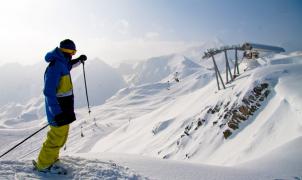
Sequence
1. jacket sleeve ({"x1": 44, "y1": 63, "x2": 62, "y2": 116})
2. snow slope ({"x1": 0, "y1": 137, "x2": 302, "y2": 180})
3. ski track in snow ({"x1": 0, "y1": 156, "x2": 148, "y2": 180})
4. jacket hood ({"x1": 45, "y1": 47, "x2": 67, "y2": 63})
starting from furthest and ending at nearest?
jacket hood ({"x1": 45, "y1": 47, "x2": 67, "y2": 63}) < jacket sleeve ({"x1": 44, "y1": 63, "x2": 62, "y2": 116}) < snow slope ({"x1": 0, "y1": 137, "x2": 302, "y2": 180}) < ski track in snow ({"x1": 0, "y1": 156, "x2": 148, "y2": 180})

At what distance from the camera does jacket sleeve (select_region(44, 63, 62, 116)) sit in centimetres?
584

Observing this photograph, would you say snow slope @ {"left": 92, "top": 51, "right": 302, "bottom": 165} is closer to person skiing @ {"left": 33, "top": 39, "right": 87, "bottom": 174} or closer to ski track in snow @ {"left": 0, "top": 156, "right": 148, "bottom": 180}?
ski track in snow @ {"left": 0, "top": 156, "right": 148, "bottom": 180}

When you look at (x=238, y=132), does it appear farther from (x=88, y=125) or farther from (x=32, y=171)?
(x=88, y=125)

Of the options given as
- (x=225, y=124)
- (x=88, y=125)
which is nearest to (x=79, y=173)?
(x=225, y=124)

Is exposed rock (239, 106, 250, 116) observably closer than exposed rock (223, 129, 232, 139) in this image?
Yes

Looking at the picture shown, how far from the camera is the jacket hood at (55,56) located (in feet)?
20.0

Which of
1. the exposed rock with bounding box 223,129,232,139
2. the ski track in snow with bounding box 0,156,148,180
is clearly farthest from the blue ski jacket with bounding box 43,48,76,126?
the exposed rock with bounding box 223,129,232,139

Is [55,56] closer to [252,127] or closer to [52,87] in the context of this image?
[52,87]

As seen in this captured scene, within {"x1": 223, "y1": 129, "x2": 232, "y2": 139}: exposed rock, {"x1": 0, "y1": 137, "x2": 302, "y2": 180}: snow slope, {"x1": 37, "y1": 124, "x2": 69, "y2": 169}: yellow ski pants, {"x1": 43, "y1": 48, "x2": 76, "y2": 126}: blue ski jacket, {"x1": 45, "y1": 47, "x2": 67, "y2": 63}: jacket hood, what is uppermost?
{"x1": 45, "y1": 47, "x2": 67, "y2": 63}: jacket hood

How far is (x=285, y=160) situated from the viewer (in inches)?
274

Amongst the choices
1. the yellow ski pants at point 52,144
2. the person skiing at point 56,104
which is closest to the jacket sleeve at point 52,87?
the person skiing at point 56,104

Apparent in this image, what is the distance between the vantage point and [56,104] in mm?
5848

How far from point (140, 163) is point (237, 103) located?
66.2 ft

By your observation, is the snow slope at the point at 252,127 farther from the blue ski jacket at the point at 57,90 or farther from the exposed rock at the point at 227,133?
the blue ski jacket at the point at 57,90
